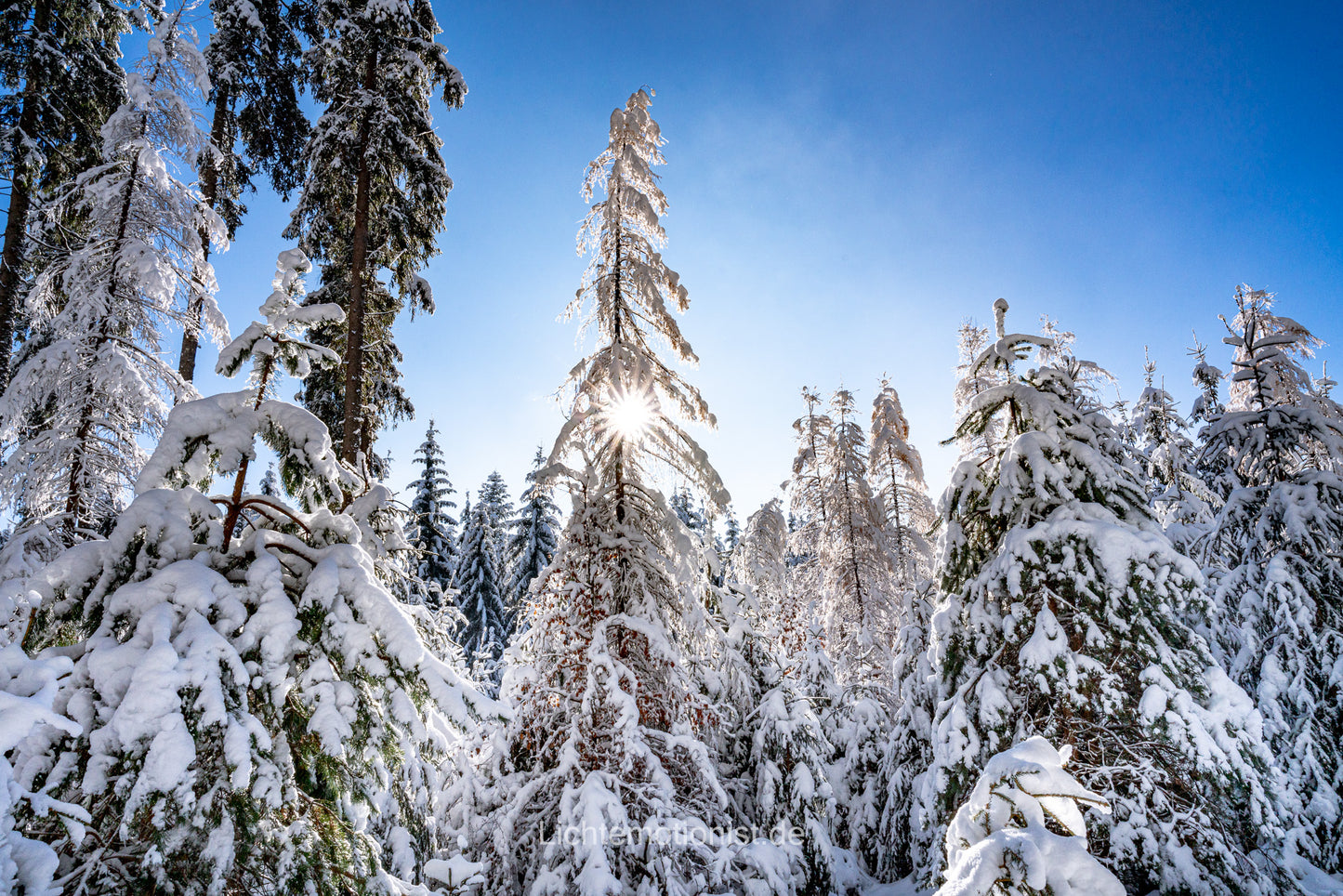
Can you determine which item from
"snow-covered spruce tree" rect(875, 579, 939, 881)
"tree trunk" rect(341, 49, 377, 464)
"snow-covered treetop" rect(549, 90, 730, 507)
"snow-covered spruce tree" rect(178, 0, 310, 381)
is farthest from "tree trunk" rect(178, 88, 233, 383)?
"snow-covered spruce tree" rect(875, 579, 939, 881)

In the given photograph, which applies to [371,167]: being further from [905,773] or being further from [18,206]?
[905,773]

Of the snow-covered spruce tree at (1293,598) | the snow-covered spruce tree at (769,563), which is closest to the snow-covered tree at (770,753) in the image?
the snow-covered spruce tree at (769,563)

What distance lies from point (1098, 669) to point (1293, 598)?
5.11 meters

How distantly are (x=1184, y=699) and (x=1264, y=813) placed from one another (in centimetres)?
97

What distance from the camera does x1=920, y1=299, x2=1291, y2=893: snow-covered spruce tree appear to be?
4.16 m

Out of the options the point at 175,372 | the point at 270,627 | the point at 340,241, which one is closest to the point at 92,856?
the point at 270,627

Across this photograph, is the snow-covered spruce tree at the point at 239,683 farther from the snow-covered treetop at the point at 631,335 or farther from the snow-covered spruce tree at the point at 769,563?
the snow-covered spruce tree at the point at 769,563

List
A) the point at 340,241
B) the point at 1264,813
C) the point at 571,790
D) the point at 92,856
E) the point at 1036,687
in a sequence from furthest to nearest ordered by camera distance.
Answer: the point at 340,241 < the point at 571,790 < the point at 1036,687 < the point at 1264,813 < the point at 92,856

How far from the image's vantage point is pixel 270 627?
2348 mm

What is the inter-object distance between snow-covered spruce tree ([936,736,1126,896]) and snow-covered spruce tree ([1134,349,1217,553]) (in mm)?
7747

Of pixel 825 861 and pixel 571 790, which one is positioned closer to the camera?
pixel 571 790

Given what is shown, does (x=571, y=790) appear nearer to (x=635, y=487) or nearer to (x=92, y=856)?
(x=635, y=487)

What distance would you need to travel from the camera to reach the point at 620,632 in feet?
21.9

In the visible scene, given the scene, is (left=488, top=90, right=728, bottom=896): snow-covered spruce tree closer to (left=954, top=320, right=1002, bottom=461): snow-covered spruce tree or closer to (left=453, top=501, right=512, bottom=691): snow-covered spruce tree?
(left=954, top=320, right=1002, bottom=461): snow-covered spruce tree
